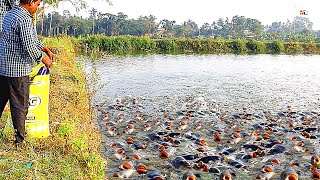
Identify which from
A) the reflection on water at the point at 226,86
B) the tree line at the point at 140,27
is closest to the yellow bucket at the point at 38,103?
the reflection on water at the point at 226,86

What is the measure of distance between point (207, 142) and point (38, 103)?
3.49 m

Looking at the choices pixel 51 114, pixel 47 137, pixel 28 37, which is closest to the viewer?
pixel 28 37

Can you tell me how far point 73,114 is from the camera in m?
6.58

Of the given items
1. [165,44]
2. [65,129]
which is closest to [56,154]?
[65,129]

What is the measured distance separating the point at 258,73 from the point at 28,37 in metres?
16.8

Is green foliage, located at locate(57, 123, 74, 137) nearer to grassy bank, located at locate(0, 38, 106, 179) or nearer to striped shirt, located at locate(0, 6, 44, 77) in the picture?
grassy bank, located at locate(0, 38, 106, 179)

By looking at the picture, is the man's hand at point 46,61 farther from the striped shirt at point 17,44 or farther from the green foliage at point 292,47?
the green foliage at point 292,47

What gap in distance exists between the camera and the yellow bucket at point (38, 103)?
5.10m

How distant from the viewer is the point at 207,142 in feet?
24.0

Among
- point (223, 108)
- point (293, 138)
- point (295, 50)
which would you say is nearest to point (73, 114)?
point (293, 138)

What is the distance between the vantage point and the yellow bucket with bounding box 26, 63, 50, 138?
510 centimetres

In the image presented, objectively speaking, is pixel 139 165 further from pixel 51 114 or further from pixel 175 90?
pixel 175 90

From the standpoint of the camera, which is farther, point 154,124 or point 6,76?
point 154,124

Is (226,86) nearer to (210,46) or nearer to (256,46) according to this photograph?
(210,46)
